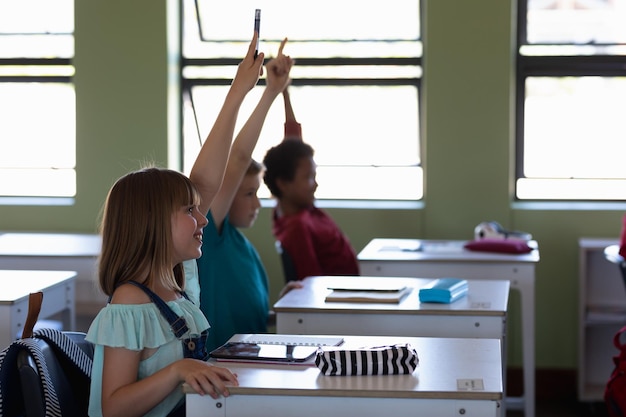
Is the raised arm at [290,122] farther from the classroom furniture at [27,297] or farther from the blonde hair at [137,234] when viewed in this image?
the blonde hair at [137,234]

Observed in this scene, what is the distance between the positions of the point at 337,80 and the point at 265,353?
11.5 ft

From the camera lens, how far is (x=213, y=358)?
7.18 feet

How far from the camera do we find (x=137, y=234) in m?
2.06

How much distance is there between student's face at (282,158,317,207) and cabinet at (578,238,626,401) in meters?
1.53

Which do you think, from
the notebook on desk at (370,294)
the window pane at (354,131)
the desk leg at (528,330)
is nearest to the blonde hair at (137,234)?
the notebook on desk at (370,294)

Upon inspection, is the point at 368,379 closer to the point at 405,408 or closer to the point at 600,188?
the point at 405,408

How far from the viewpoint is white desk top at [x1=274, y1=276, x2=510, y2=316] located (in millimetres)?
2947

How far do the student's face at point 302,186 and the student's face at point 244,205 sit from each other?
38.8 inches

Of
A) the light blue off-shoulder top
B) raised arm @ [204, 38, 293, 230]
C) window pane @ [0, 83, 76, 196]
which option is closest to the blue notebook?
raised arm @ [204, 38, 293, 230]

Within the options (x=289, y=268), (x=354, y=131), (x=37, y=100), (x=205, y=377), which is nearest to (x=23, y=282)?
(x=289, y=268)

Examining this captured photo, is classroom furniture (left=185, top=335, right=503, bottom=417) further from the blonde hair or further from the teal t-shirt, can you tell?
the teal t-shirt

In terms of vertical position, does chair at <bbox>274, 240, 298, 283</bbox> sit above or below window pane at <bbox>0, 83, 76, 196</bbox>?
below

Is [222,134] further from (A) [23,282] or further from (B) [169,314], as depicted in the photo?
(A) [23,282]

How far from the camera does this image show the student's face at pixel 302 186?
4.15 meters
